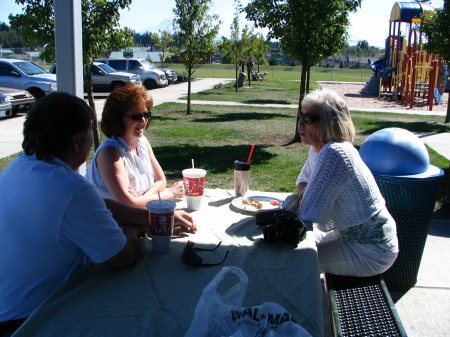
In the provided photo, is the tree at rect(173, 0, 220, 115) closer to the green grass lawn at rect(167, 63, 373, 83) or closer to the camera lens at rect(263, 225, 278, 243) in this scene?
the camera lens at rect(263, 225, 278, 243)

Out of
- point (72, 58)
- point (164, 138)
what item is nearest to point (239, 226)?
point (72, 58)

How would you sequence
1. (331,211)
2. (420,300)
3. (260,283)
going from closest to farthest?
(260,283) < (331,211) < (420,300)

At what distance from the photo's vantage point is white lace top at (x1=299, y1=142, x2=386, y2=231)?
247 cm

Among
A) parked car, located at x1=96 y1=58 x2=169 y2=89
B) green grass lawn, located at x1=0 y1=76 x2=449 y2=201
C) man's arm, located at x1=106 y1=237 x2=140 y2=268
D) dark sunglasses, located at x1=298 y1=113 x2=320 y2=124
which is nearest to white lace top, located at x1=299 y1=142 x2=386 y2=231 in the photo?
dark sunglasses, located at x1=298 y1=113 x2=320 y2=124

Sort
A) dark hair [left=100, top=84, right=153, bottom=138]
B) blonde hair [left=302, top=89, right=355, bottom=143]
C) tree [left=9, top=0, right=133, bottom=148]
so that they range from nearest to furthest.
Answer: blonde hair [left=302, top=89, right=355, bottom=143], dark hair [left=100, top=84, right=153, bottom=138], tree [left=9, top=0, right=133, bottom=148]

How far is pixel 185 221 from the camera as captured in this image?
226cm

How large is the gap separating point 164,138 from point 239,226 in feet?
25.8

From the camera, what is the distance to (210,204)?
2.81 metres

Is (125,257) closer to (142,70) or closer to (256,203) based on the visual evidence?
(256,203)

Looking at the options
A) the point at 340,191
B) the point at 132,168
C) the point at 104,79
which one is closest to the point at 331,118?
the point at 340,191

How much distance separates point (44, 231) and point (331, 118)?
5.32 feet

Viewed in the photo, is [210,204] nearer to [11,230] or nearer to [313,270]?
[313,270]

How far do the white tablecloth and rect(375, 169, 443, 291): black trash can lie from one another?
1256 mm

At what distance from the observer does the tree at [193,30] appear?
14250mm
